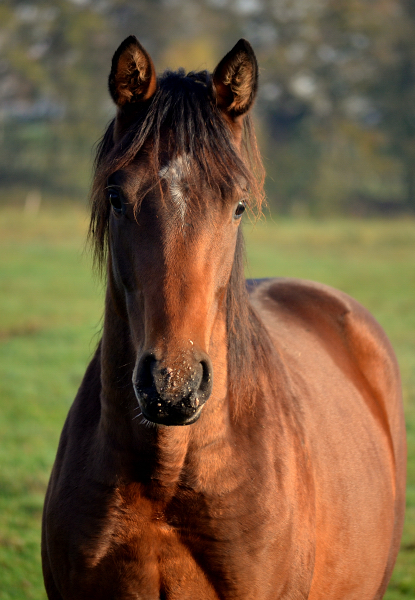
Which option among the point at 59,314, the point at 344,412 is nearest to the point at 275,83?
the point at 59,314

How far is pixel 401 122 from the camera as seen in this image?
1308 inches

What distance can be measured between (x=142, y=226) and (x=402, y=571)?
3.53 metres

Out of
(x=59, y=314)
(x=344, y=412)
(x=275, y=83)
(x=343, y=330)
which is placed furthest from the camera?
(x=275, y=83)

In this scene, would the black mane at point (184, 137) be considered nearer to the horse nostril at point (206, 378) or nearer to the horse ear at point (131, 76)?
the horse ear at point (131, 76)

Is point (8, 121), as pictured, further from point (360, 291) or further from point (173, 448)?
point (173, 448)

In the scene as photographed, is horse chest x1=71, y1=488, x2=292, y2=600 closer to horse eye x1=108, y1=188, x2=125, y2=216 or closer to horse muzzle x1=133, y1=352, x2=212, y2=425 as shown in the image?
horse muzzle x1=133, y1=352, x2=212, y2=425

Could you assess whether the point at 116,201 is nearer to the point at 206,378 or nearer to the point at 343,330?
the point at 206,378

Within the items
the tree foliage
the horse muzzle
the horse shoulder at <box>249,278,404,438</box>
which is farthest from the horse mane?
the tree foliage

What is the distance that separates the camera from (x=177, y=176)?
6.59 ft

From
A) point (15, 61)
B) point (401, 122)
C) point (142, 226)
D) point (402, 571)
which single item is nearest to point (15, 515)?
point (402, 571)

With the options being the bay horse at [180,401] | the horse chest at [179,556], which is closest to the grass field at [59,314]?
the bay horse at [180,401]

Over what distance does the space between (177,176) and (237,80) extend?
0.49m

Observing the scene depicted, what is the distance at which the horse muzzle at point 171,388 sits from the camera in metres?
1.74

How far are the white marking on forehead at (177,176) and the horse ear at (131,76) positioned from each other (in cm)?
36
